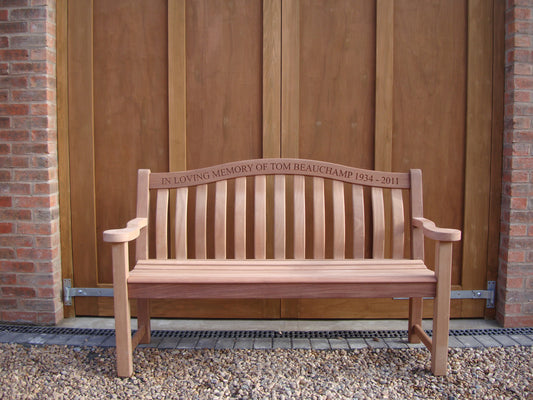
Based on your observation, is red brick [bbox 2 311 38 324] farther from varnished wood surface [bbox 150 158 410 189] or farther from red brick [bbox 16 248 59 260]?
varnished wood surface [bbox 150 158 410 189]

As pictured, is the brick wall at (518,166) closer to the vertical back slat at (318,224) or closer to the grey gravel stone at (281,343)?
the vertical back slat at (318,224)

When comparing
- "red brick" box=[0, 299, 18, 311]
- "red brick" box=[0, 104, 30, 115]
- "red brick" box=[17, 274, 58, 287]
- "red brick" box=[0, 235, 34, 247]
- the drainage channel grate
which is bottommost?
the drainage channel grate

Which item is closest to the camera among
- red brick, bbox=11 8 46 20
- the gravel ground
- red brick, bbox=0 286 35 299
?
the gravel ground

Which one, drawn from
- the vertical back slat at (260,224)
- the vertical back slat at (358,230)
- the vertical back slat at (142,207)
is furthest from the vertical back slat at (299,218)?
the vertical back slat at (142,207)

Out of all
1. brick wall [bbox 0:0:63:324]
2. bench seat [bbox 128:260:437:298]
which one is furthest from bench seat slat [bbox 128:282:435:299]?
brick wall [bbox 0:0:63:324]

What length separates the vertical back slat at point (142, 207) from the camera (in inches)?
101

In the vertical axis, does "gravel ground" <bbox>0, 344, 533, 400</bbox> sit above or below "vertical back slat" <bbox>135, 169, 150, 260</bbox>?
below

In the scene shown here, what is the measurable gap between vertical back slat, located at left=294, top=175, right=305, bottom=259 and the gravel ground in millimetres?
602

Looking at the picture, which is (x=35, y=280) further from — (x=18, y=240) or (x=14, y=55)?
(x=14, y=55)

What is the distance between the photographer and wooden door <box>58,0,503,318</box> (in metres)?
2.86

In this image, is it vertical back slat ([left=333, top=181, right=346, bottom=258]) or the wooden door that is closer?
vertical back slat ([left=333, top=181, right=346, bottom=258])

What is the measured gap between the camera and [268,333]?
278 centimetres

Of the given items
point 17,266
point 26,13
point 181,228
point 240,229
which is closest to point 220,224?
point 240,229

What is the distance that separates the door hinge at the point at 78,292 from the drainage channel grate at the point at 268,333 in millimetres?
217
